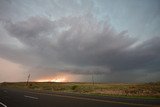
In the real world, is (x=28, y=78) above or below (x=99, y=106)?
above

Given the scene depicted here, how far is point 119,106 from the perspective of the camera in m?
9.78

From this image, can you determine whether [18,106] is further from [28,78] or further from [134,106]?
[28,78]

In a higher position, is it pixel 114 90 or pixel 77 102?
pixel 114 90

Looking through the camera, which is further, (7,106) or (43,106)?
(7,106)

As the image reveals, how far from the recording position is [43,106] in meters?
10.4

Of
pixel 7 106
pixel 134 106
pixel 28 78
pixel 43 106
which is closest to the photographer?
pixel 134 106

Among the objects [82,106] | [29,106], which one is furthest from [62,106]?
[29,106]

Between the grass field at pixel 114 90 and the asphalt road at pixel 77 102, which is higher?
the grass field at pixel 114 90

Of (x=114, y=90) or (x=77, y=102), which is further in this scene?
(x=114, y=90)

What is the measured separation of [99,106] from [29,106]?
14.4 feet

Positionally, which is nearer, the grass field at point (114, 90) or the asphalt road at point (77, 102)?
the asphalt road at point (77, 102)

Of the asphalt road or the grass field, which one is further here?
the grass field

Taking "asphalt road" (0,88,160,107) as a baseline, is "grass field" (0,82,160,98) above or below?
above

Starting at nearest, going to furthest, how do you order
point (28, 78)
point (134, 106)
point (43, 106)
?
point (134, 106) → point (43, 106) → point (28, 78)
